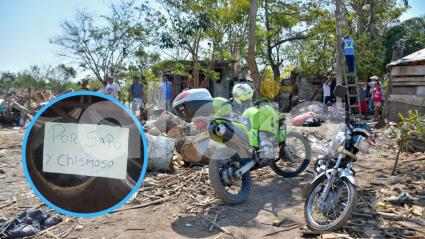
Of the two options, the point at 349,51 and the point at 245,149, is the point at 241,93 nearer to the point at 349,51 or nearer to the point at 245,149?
the point at 245,149

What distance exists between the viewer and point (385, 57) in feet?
63.7

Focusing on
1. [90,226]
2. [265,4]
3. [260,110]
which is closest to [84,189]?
[90,226]

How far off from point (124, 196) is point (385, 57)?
2050 cm

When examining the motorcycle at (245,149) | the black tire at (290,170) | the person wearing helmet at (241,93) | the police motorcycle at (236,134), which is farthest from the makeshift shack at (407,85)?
the person wearing helmet at (241,93)

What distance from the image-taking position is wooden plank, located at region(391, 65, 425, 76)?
9018 millimetres

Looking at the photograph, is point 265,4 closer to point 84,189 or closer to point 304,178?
point 304,178

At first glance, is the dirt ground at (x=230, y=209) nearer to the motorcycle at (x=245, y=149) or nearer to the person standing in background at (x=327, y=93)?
the motorcycle at (x=245, y=149)

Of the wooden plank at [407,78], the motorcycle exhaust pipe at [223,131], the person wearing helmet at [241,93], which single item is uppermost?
the wooden plank at [407,78]

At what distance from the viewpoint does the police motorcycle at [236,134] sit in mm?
4254

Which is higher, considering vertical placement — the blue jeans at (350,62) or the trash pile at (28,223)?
the blue jeans at (350,62)

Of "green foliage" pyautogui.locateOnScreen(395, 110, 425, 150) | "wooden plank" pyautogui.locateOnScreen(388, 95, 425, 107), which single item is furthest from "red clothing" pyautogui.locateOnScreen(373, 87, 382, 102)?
"green foliage" pyautogui.locateOnScreen(395, 110, 425, 150)

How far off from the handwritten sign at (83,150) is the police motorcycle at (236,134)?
2.62 metres

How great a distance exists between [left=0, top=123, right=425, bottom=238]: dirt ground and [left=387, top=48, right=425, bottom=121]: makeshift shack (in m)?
3.85

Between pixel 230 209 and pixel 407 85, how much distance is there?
24.7 ft
